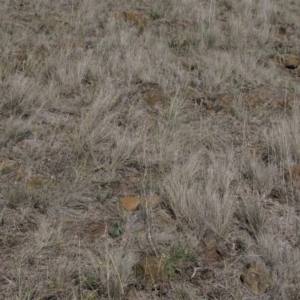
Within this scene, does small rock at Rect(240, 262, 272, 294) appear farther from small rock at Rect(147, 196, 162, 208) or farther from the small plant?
small rock at Rect(147, 196, 162, 208)

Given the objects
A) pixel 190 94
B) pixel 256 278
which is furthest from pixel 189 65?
pixel 256 278

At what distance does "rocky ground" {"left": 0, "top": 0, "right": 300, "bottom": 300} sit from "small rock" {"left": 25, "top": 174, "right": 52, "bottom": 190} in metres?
0.01

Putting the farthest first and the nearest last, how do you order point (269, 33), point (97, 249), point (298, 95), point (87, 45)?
point (269, 33) → point (87, 45) → point (298, 95) → point (97, 249)

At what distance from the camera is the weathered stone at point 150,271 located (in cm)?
242

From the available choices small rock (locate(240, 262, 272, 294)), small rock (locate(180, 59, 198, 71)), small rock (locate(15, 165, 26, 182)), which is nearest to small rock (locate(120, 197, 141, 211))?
small rock (locate(15, 165, 26, 182))

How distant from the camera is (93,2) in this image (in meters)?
6.71

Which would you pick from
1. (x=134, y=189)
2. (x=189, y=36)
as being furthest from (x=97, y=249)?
(x=189, y=36)

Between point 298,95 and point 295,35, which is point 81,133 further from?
point 295,35

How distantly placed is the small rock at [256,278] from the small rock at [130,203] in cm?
83

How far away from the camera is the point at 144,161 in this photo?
3.49 meters

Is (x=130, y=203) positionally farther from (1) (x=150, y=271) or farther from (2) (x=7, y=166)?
(2) (x=7, y=166)

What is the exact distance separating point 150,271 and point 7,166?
141 centimetres

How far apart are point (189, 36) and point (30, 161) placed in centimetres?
339

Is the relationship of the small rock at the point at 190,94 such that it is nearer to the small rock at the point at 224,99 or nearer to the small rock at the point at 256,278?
the small rock at the point at 224,99
